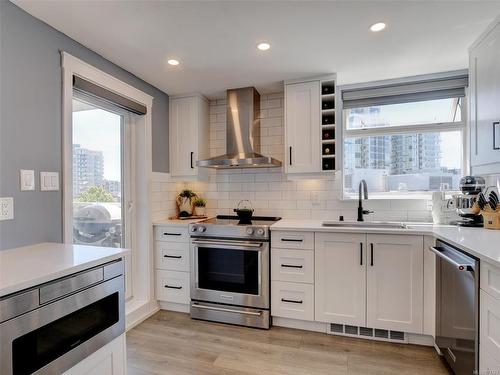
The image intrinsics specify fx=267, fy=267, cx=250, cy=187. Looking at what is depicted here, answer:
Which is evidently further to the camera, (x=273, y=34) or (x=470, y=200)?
(x=470, y=200)

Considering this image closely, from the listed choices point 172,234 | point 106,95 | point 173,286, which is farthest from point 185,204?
point 106,95

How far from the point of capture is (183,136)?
317cm

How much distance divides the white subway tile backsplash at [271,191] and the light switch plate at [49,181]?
110 cm

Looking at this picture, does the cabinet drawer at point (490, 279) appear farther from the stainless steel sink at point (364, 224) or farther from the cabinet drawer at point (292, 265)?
the cabinet drawer at point (292, 265)

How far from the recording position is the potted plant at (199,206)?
330 centimetres

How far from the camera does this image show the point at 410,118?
2869mm

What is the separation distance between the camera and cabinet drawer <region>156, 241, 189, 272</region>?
2781 mm

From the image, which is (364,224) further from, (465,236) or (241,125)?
(241,125)

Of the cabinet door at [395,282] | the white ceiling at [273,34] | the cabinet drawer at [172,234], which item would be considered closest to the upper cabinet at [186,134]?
the white ceiling at [273,34]

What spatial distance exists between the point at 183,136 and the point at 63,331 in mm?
2329

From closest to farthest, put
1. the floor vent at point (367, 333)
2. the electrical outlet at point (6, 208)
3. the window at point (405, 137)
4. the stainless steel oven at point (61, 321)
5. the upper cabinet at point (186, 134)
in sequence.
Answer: the stainless steel oven at point (61, 321), the electrical outlet at point (6, 208), the floor vent at point (367, 333), the window at point (405, 137), the upper cabinet at point (186, 134)

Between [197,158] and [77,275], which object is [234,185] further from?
[77,275]

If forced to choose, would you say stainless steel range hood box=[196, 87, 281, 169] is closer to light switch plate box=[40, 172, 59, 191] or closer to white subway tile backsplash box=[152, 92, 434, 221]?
white subway tile backsplash box=[152, 92, 434, 221]

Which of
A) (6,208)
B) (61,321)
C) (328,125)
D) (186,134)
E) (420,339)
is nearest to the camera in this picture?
(61,321)
